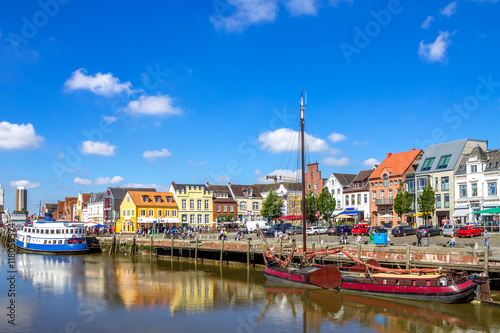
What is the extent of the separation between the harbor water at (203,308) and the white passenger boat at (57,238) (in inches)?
824

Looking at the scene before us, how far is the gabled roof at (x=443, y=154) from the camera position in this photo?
6825 cm

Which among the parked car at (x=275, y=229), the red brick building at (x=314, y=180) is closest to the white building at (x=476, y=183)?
the parked car at (x=275, y=229)

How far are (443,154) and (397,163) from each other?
963 cm

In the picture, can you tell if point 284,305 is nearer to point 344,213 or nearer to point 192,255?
point 192,255

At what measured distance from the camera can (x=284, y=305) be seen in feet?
99.0

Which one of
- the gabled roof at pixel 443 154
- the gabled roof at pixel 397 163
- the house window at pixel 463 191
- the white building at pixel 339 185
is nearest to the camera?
the house window at pixel 463 191

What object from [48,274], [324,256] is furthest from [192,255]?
[324,256]

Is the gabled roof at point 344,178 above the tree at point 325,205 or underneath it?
above

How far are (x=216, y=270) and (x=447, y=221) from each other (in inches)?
1340

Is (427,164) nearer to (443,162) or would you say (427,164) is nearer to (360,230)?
(443,162)

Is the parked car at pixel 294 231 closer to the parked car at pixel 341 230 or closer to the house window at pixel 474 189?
the parked car at pixel 341 230

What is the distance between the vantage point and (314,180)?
94625 millimetres

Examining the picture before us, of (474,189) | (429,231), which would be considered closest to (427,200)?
(474,189)

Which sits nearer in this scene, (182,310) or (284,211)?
(182,310)
